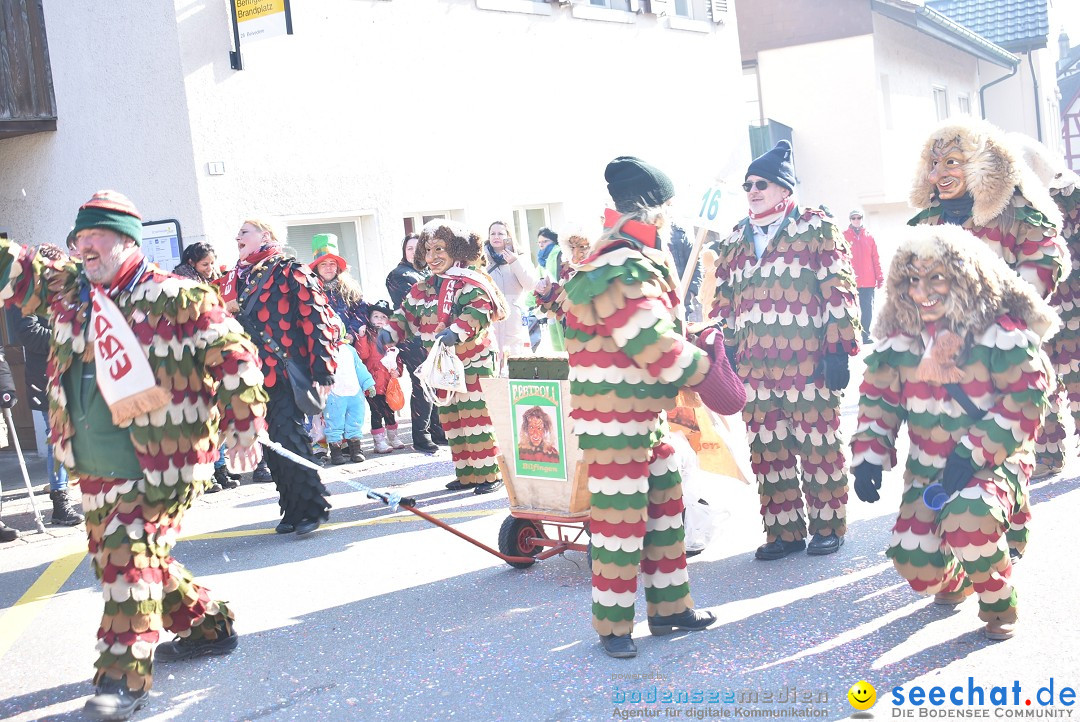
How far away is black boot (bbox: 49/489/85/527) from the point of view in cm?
837

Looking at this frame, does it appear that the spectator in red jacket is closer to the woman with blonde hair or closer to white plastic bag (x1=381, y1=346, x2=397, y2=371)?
white plastic bag (x1=381, y1=346, x2=397, y2=371)

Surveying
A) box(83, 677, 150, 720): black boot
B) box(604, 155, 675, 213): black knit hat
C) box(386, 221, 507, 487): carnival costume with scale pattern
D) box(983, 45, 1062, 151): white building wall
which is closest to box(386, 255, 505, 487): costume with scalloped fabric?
box(386, 221, 507, 487): carnival costume with scale pattern

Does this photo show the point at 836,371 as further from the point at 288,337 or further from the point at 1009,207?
the point at 288,337

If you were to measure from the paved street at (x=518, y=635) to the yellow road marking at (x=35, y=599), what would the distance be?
21 millimetres

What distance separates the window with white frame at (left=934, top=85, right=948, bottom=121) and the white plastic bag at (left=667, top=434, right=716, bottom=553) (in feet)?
84.2

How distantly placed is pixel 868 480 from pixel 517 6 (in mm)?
11643

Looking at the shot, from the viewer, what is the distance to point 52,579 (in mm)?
6836

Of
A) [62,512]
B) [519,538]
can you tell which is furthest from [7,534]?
[519,538]

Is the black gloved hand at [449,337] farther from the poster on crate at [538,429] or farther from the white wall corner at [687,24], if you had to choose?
the white wall corner at [687,24]

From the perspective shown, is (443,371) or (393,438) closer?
(443,371)

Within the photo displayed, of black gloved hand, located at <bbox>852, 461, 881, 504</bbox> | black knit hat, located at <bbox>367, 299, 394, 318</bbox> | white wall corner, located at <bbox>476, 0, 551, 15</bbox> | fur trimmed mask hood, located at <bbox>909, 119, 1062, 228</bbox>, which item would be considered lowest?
black gloved hand, located at <bbox>852, 461, 881, 504</bbox>

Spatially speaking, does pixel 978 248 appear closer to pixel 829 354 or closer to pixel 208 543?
pixel 829 354

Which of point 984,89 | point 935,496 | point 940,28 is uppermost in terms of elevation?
point 940,28

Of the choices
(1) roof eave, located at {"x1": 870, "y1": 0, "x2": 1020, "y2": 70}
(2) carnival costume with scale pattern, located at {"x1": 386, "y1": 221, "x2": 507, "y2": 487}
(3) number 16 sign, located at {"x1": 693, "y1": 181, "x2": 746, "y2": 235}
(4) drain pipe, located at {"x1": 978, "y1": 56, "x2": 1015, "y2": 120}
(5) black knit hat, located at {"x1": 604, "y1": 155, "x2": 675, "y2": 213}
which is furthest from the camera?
(4) drain pipe, located at {"x1": 978, "y1": 56, "x2": 1015, "y2": 120}
